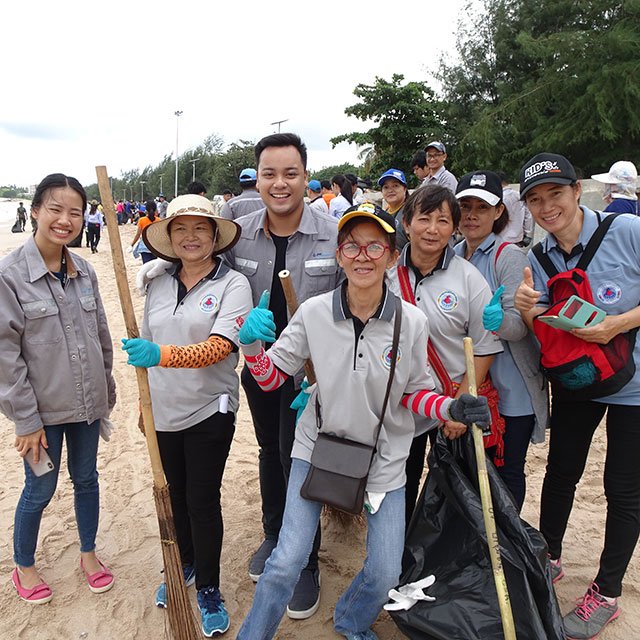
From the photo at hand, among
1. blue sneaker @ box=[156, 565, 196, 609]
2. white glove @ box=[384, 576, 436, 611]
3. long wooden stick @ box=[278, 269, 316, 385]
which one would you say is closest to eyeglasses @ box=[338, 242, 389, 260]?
long wooden stick @ box=[278, 269, 316, 385]

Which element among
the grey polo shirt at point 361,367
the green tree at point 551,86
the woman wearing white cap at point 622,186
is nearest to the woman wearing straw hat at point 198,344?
the grey polo shirt at point 361,367

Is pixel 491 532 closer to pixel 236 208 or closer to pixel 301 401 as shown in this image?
pixel 301 401

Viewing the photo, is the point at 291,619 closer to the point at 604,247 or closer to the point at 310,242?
the point at 310,242

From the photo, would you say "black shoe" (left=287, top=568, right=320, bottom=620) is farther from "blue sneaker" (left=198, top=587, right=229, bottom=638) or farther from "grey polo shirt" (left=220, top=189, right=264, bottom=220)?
"grey polo shirt" (left=220, top=189, right=264, bottom=220)

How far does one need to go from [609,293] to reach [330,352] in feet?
4.28

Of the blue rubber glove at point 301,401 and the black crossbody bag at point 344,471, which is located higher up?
the blue rubber glove at point 301,401

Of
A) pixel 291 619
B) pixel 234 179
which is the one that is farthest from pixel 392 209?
pixel 234 179

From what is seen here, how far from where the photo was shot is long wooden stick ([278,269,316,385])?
2389mm

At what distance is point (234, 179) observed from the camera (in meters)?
43.1

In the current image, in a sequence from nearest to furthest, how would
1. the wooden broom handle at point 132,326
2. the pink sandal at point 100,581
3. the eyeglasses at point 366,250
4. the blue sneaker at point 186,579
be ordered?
the eyeglasses at point 366,250
the wooden broom handle at point 132,326
the blue sneaker at point 186,579
the pink sandal at point 100,581

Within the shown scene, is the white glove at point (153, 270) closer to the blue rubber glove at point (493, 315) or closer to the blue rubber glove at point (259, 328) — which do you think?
the blue rubber glove at point (259, 328)

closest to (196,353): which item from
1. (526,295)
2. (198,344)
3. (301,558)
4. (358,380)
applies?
(198,344)

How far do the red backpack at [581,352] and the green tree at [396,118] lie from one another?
50.6 ft

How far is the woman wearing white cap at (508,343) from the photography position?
8.53ft
